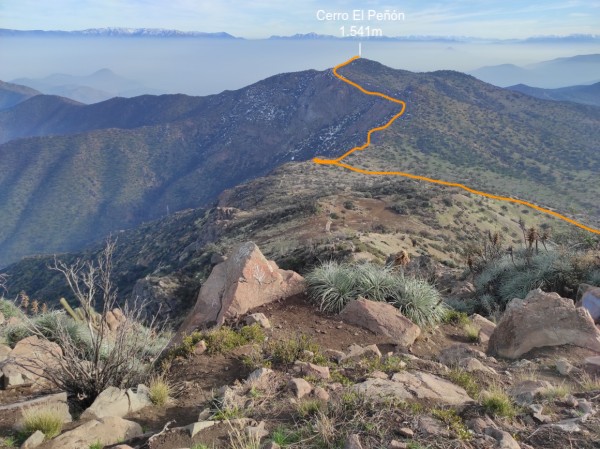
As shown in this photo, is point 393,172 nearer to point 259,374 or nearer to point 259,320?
point 259,320

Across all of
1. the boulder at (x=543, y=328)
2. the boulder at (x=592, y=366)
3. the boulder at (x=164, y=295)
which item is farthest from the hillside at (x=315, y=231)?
the boulder at (x=592, y=366)

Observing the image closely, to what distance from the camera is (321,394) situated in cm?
471

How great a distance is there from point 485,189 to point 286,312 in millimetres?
51610

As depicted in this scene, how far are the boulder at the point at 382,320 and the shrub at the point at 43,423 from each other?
4.45 meters

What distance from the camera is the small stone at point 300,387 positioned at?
473 centimetres

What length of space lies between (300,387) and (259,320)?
8.44ft

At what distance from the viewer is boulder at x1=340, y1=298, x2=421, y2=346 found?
7188mm

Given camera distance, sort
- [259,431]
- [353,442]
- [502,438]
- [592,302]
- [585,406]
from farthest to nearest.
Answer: [592,302], [585,406], [259,431], [502,438], [353,442]

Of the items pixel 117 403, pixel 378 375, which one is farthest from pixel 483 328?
pixel 117 403

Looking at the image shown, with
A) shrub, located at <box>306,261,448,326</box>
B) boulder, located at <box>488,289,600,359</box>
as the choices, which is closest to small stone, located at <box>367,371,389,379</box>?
shrub, located at <box>306,261,448,326</box>

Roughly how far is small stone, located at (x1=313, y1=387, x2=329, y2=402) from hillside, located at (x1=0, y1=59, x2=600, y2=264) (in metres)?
57.5

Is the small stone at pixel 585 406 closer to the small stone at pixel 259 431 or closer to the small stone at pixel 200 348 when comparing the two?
the small stone at pixel 259 431

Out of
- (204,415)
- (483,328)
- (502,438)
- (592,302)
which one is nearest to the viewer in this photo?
(502,438)

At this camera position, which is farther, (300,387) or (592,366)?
(592,366)
